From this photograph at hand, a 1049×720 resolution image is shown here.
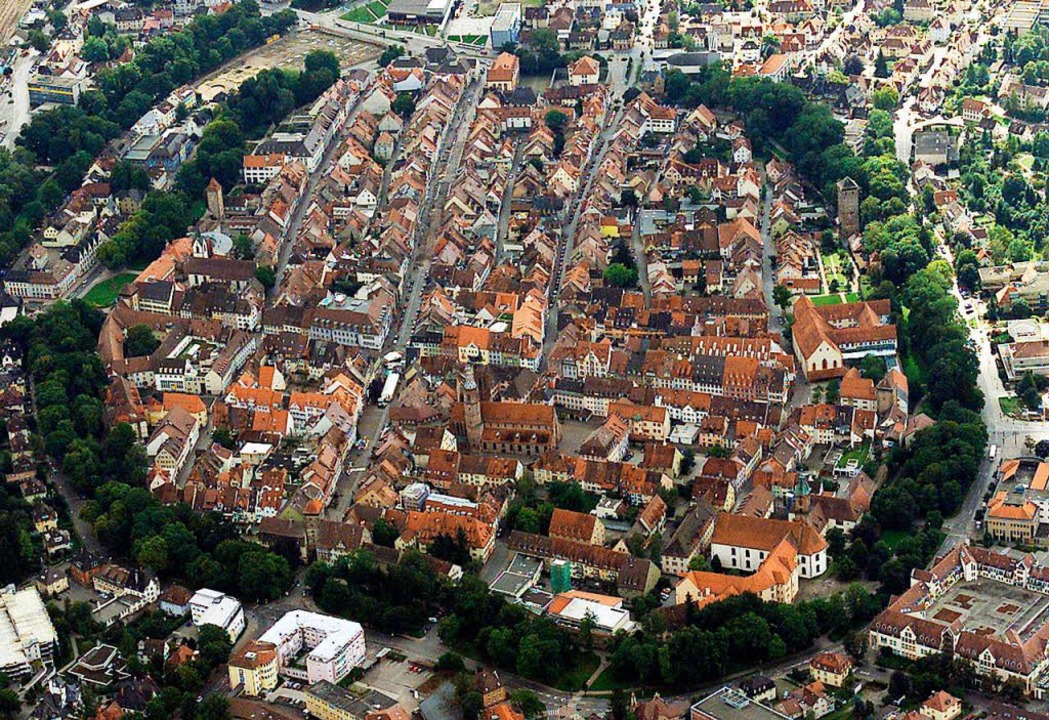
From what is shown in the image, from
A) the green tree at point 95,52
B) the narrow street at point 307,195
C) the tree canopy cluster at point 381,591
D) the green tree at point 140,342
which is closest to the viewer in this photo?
the tree canopy cluster at point 381,591

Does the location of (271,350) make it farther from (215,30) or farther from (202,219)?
(215,30)

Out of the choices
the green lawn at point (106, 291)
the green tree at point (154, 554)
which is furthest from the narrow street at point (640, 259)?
the green tree at point (154, 554)

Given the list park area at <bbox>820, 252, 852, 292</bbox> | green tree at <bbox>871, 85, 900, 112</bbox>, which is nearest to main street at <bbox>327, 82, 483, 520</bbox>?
park area at <bbox>820, 252, 852, 292</bbox>

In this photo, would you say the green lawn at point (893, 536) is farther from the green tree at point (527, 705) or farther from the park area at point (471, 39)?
the park area at point (471, 39)

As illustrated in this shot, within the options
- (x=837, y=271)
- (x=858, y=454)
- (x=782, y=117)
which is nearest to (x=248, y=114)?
(x=782, y=117)

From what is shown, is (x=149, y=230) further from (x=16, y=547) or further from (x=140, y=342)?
(x=16, y=547)
